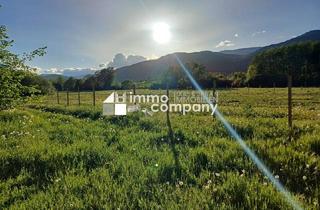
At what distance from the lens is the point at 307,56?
10250cm

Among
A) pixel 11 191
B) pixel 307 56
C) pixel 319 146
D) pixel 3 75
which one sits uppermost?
pixel 307 56

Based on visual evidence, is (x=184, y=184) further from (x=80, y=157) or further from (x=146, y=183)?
(x=80, y=157)

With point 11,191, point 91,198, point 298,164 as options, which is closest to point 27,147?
point 11,191

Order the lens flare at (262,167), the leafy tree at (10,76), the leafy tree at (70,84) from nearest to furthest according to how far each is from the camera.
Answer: the lens flare at (262,167) → the leafy tree at (10,76) → the leafy tree at (70,84)

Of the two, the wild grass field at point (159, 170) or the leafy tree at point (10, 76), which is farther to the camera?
the leafy tree at point (10, 76)

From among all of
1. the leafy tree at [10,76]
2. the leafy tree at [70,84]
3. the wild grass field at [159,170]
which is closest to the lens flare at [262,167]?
the wild grass field at [159,170]

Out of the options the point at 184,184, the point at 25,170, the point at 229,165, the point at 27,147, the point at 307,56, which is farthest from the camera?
the point at 307,56

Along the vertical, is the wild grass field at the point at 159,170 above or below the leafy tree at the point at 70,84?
below

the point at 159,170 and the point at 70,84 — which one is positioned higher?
the point at 70,84

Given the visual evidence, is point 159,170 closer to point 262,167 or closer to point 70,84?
point 262,167

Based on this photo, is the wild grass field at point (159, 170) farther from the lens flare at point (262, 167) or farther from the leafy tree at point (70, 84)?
the leafy tree at point (70, 84)

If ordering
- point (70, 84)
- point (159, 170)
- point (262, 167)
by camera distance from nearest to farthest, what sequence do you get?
point (262, 167) → point (159, 170) → point (70, 84)

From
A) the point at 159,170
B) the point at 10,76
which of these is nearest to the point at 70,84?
the point at 10,76

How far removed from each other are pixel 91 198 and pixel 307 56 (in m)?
109
